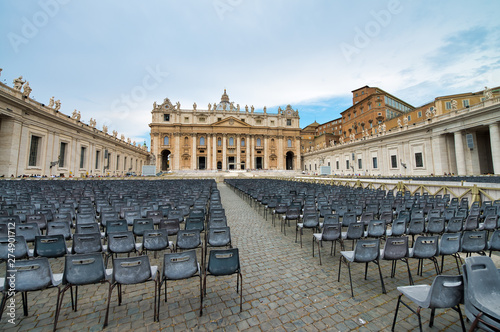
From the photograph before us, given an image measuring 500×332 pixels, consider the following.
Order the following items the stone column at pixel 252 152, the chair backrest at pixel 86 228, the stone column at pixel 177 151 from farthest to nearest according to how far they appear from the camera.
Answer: the stone column at pixel 252 152, the stone column at pixel 177 151, the chair backrest at pixel 86 228

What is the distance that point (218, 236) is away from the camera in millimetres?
4328

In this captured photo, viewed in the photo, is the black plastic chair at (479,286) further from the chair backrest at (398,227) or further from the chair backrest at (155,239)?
the chair backrest at (155,239)

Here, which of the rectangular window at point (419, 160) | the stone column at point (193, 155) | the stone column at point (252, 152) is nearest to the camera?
the rectangular window at point (419, 160)

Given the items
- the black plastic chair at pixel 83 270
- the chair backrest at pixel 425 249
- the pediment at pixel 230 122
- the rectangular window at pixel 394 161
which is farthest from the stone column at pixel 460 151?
the pediment at pixel 230 122

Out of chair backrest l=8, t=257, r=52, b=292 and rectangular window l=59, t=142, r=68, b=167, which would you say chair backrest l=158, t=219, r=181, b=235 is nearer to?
chair backrest l=8, t=257, r=52, b=292

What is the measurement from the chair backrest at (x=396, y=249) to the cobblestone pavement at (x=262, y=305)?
54 centimetres

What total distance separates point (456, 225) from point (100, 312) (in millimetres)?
7798

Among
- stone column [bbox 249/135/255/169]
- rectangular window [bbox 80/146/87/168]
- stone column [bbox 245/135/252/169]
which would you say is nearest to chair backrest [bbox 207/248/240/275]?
rectangular window [bbox 80/146/87/168]

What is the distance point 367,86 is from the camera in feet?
172

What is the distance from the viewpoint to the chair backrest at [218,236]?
4.29 metres

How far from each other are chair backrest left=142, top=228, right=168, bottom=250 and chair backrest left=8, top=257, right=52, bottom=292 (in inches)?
58.7

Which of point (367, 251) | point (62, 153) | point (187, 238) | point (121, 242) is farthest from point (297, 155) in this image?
point (121, 242)

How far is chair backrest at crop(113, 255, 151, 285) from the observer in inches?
110

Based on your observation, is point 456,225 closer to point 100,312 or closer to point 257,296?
point 257,296
